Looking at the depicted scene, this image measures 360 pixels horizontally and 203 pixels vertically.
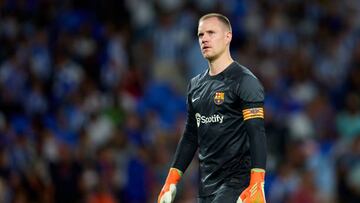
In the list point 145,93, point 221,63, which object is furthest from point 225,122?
point 145,93

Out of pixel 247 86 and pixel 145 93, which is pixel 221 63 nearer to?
pixel 247 86

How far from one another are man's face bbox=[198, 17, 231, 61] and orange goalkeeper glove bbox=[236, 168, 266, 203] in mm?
963

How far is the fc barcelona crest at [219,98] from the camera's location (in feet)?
22.7

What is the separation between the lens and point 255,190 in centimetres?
657

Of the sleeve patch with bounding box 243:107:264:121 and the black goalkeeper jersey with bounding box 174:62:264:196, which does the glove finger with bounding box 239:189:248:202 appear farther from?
the sleeve patch with bounding box 243:107:264:121

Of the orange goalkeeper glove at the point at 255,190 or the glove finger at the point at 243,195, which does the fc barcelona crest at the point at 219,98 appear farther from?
the glove finger at the point at 243,195

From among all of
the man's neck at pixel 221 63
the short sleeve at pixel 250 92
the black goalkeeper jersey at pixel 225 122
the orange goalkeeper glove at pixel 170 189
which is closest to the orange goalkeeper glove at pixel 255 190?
the black goalkeeper jersey at pixel 225 122

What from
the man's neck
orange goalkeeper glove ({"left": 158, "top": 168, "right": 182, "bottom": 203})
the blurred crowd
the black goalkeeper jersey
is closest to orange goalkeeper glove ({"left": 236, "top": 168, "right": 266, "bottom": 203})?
the black goalkeeper jersey

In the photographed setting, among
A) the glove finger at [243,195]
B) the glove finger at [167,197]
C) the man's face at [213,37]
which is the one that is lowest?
the glove finger at [167,197]

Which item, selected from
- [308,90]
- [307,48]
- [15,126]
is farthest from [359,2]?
[15,126]

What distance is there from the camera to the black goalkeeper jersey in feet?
22.4

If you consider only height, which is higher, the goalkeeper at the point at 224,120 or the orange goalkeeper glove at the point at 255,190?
the goalkeeper at the point at 224,120

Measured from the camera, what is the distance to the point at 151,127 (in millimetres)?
13977

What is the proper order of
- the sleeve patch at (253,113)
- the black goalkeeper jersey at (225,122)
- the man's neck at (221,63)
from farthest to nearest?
the man's neck at (221,63), the black goalkeeper jersey at (225,122), the sleeve patch at (253,113)
